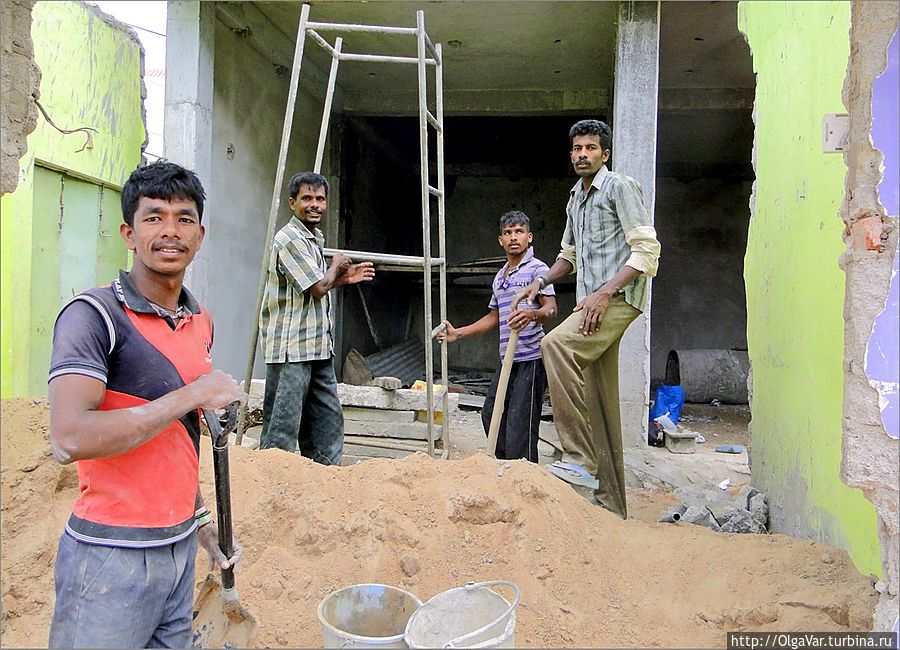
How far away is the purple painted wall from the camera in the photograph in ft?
5.64

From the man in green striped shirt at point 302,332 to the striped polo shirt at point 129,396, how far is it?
2181 millimetres

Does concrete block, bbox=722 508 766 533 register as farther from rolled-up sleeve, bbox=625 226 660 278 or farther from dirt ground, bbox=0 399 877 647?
rolled-up sleeve, bbox=625 226 660 278

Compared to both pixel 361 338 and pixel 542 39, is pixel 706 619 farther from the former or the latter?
pixel 361 338

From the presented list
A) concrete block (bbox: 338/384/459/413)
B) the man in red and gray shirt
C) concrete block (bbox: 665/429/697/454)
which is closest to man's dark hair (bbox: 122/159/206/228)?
the man in red and gray shirt

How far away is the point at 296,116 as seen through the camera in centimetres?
794

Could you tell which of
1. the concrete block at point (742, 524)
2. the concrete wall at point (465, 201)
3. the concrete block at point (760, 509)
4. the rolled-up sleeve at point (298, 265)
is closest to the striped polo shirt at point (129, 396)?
the rolled-up sleeve at point (298, 265)

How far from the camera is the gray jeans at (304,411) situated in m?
3.86

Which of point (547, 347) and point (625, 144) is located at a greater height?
point (625, 144)

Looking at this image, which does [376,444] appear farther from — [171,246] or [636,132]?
[171,246]

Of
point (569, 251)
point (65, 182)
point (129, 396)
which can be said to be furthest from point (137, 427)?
point (65, 182)

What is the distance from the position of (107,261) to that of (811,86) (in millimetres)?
7262

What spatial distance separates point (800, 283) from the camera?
11.2 ft

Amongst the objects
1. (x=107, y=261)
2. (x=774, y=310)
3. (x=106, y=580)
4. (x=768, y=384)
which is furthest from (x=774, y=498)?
(x=107, y=261)

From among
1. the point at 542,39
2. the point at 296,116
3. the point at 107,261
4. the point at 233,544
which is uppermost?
the point at 542,39
